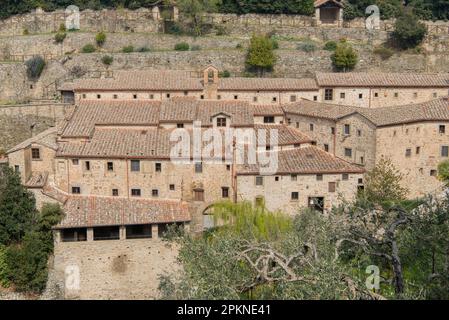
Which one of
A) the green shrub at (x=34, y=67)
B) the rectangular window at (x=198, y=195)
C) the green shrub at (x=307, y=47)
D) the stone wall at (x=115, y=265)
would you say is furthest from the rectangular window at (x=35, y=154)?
the green shrub at (x=307, y=47)

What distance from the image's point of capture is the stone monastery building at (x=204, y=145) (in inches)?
1382

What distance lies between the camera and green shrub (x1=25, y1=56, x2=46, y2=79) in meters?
51.1

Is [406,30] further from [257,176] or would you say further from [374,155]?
[257,176]

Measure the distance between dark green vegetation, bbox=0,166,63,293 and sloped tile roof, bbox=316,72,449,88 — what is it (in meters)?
21.2

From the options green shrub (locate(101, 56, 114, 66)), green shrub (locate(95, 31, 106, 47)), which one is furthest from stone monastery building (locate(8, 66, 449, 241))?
green shrub (locate(95, 31, 106, 47))

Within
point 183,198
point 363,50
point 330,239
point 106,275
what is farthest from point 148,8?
point 330,239

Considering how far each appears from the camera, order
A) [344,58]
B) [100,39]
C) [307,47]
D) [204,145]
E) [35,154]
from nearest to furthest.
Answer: [35,154] < [204,145] < [344,58] < [307,47] < [100,39]

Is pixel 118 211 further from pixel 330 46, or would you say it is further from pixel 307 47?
pixel 330 46

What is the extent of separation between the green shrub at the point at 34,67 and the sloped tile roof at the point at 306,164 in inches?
919

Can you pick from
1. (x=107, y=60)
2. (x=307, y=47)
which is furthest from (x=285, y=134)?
(x=107, y=60)

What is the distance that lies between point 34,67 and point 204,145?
843 inches

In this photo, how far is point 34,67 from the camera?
168ft

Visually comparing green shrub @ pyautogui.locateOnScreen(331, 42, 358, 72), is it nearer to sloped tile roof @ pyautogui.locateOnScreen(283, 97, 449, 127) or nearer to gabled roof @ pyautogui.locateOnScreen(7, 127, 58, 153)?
sloped tile roof @ pyautogui.locateOnScreen(283, 97, 449, 127)

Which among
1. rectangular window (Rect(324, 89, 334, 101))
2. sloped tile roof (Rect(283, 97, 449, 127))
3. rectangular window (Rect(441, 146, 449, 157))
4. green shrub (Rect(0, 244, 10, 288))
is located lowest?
green shrub (Rect(0, 244, 10, 288))
